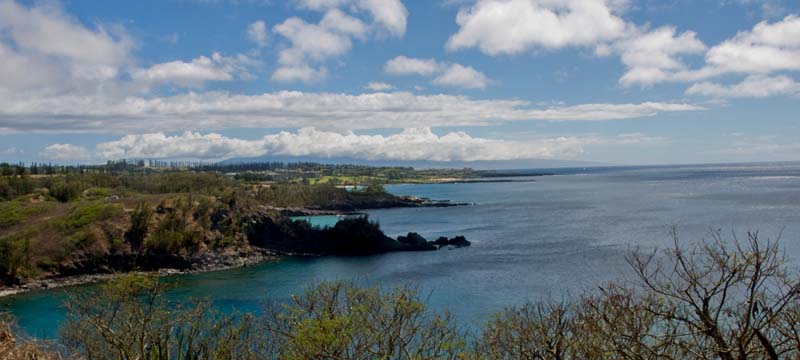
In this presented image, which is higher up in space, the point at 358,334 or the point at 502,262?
the point at 358,334

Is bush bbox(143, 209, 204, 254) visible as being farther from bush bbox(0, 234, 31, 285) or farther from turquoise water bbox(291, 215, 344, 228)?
turquoise water bbox(291, 215, 344, 228)

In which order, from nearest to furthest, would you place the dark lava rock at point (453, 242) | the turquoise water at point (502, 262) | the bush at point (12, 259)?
the turquoise water at point (502, 262) < the bush at point (12, 259) < the dark lava rock at point (453, 242)

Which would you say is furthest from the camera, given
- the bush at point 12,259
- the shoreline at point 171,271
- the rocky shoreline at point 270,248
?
the rocky shoreline at point 270,248

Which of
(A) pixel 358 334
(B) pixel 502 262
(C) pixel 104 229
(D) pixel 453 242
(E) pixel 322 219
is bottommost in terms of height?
(E) pixel 322 219

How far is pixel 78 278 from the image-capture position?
58.2 meters

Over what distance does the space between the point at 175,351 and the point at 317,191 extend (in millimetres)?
114073

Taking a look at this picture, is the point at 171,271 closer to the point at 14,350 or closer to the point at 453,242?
the point at 453,242

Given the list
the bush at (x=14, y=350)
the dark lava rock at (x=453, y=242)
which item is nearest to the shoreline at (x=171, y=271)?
the dark lava rock at (x=453, y=242)

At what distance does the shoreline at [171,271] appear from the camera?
2119 inches

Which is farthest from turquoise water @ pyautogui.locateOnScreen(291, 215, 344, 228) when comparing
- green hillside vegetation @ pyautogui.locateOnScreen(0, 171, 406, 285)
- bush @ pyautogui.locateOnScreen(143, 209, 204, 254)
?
bush @ pyautogui.locateOnScreen(143, 209, 204, 254)

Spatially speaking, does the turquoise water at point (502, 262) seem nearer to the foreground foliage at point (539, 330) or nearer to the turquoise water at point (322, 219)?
the turquoise water at point (322, 219)

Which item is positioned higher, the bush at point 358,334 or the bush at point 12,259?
the bush at point 358,334

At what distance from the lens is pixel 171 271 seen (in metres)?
63.6

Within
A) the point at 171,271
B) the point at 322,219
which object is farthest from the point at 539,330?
the point at 322,219
